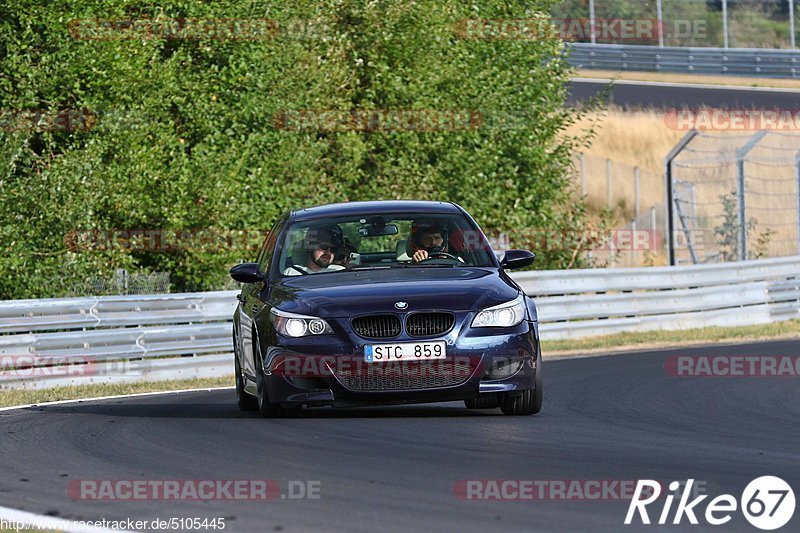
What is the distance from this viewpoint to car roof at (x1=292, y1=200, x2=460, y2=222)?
12.0 m

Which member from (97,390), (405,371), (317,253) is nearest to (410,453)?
(405,371)

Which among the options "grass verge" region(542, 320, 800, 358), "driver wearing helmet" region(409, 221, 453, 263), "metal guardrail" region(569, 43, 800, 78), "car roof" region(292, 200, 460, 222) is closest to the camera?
"driver wearing helmet" region(409, 221, 453, 263)

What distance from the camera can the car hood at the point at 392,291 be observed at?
10.4 metres

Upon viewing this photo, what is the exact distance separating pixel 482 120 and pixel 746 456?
746 inches

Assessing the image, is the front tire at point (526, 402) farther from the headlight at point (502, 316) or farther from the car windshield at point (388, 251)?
the car windshield at point (388, 251)

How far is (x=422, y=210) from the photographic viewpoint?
1205cm

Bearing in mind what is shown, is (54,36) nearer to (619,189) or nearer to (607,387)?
(607,387)

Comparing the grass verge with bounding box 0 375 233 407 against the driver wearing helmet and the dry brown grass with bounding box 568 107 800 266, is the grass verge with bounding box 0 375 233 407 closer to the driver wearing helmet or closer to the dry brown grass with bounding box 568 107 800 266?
the driver wearing helmet

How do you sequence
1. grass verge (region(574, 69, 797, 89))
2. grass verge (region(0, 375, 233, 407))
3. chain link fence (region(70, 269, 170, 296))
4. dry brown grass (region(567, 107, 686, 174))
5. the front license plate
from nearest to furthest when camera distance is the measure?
1. the front license plate
2. grass verge (region(0, 375, 233, 407))
3. chain link fence (region(70, 269, 170, 296))
4. dry brown grass (region(567, 107, 686, 174))
5. grass verge (region(574, 69, 797, 89))

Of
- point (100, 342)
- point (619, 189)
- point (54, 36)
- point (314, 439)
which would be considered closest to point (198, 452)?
point (314, 439)

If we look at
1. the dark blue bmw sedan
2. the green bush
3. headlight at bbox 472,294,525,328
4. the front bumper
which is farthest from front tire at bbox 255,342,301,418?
the green bush

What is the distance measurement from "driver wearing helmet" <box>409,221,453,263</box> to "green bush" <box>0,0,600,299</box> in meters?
10.4

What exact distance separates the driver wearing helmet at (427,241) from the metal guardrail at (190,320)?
641 centimetres

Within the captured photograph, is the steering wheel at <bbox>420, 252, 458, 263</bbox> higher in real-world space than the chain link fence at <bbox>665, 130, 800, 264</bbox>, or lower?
higher
